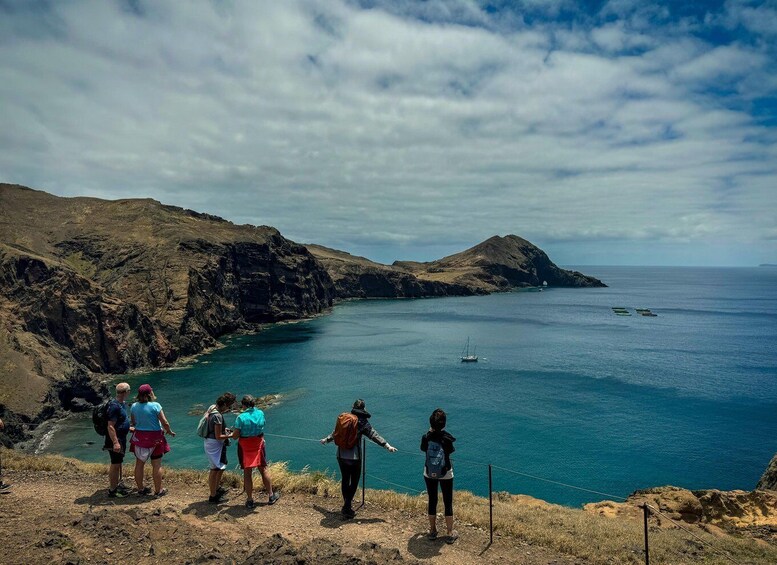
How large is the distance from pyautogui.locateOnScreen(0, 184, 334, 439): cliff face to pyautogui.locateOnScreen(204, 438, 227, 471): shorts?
40592mm

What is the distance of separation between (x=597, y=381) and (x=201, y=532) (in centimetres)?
6273

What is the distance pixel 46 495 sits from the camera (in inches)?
442

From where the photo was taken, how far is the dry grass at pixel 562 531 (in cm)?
1011

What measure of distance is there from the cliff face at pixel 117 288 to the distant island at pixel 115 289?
174 millimetres

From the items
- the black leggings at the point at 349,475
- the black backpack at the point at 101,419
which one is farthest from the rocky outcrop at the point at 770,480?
the black backpack at the point at 101,419

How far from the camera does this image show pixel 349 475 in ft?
34.5

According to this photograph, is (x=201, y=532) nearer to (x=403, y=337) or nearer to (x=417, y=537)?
(x=417, y=537)

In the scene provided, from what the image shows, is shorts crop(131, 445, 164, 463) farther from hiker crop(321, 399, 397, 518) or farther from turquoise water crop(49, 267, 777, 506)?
turquoise water crop(49, 267, 777, 506)

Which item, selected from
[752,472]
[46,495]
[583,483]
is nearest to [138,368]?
[583,483]

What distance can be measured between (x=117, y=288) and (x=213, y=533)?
88530 millimetres

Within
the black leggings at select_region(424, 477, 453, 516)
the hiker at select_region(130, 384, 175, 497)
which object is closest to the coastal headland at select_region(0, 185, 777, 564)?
the black leggings at select_region(424, 477, 453, 516)

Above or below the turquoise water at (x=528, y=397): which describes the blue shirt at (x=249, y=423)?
above

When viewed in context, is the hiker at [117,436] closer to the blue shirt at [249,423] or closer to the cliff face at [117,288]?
the blue shirt at [249,423]

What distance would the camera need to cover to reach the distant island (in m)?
51.0
